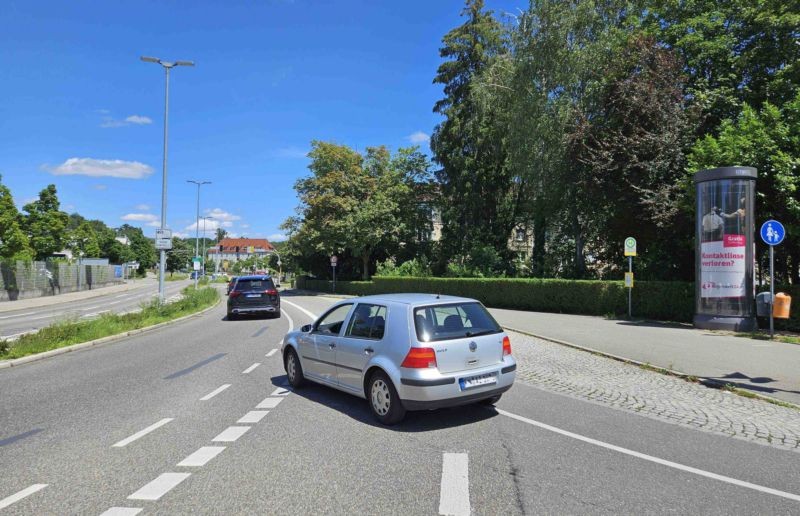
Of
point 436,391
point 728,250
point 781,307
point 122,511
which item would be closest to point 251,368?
point 436,391

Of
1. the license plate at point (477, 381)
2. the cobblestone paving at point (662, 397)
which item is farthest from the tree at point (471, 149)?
the license plate at point (477, 381)

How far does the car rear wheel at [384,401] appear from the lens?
5.83 metres

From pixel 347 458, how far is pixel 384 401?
1256 mm

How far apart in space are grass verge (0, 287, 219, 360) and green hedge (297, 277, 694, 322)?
575 inches

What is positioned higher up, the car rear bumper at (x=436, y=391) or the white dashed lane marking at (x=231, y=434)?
the car rear bumper at (x=436, y=391)

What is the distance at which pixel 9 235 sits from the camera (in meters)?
35.7

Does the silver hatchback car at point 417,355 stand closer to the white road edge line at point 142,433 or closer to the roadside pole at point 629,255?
the white road edge line at point 142,433

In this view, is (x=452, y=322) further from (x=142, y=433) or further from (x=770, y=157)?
(x=770, y=157)

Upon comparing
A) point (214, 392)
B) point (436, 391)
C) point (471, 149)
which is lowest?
point (214, 392)

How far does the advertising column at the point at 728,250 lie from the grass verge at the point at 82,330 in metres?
17.7

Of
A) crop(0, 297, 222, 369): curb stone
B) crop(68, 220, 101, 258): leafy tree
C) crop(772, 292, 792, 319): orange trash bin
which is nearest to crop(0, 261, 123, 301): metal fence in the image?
crop(68, 220, 101, 258): leafy tree

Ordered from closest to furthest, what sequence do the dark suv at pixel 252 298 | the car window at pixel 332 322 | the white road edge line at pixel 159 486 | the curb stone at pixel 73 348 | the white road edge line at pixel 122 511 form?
1. the white road edge line at pixel 122 511
2. the white road edge line at pixel 159 486
3. the car window at pixel 332 322
4. the curb stone at pixel 73 348
5. the dark suv at pixel 252 298

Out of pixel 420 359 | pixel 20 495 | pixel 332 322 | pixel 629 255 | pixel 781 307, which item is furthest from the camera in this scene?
pixel 629 255

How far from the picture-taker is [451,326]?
6.18 meters
